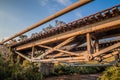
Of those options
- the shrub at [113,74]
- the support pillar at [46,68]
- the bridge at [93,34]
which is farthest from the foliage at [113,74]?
the support pillar at [46,68]

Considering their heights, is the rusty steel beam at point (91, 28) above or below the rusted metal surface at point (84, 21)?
below

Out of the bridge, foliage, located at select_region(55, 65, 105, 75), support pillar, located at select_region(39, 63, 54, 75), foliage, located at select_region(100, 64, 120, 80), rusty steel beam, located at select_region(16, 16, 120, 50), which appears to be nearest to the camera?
foliage, located at select_region(100, 64, 120, 80)

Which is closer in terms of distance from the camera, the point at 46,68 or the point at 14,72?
the point at 14,72

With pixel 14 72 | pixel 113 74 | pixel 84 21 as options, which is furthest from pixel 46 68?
pixel 113 74

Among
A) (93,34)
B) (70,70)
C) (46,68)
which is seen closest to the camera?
(93,34)

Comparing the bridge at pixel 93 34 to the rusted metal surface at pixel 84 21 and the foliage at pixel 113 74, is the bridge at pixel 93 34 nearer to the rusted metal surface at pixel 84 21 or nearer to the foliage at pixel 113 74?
the rusted metal surface at pixel 84 21

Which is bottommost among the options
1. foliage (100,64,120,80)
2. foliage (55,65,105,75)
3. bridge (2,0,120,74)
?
foliage (55,65,105,75)

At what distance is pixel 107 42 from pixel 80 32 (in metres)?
3.74

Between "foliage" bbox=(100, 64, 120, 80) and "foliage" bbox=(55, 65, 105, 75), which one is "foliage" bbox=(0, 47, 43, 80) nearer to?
"foliage" bbox=(55, 65, 105, 75)

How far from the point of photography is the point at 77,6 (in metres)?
1.51

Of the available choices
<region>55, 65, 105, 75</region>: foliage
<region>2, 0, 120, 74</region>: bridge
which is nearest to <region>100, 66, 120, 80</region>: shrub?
<region>2, 0, 120, 74</region>: bridge

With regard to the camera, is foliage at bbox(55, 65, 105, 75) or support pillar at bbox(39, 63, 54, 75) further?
foliage at bbox(55, 65, 105, 75)

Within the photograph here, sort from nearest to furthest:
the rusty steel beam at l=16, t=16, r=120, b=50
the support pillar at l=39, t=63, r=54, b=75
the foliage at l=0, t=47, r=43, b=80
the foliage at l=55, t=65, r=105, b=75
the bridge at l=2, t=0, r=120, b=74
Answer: the rusty steel beam at l=16, t=16, r=120, b=50
the bridge at l=2, t=0, r=120, b=74
the foliage at l=0, t=47, r=43, b=80
the support pillar at l=39, t=63, r=54, b=75
the foliage at l=55, t=65, r=105, b=75

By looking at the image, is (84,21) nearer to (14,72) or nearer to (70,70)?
(14,72)
